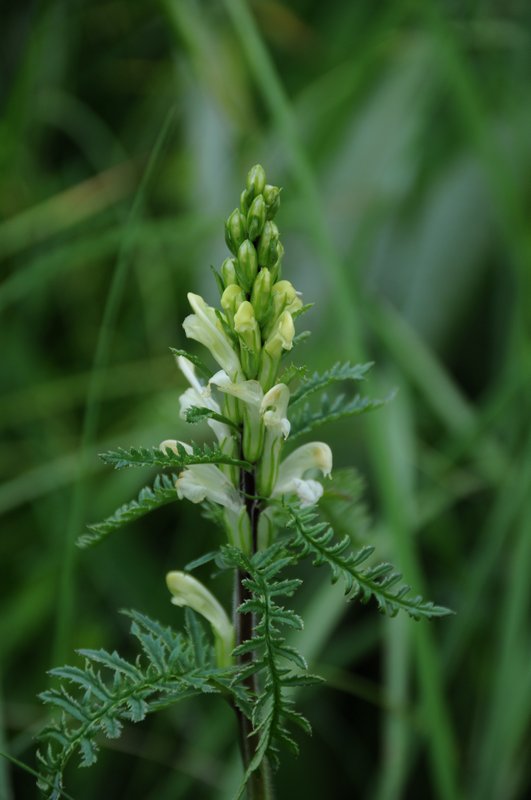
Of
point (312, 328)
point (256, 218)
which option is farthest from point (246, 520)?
point (312, 328)

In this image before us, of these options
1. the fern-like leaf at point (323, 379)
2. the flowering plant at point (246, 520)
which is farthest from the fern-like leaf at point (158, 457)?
the fern-like leaf at point (323, 379)

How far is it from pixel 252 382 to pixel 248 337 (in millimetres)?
33

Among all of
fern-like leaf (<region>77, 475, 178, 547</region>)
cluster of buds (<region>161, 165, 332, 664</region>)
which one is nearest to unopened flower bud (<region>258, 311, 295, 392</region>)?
cluster of buds (<region>161, 165, 332, 664</region>)

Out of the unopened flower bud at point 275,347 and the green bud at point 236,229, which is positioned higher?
the green bud at point 236,229

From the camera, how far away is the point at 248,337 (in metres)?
0.69

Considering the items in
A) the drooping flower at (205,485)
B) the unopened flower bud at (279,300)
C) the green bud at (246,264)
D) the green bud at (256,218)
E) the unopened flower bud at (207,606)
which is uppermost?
the green bud at (256,218)

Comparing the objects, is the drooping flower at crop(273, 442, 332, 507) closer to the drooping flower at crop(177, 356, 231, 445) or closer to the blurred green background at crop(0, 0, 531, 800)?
the drooping flower at crop(177, 356, 231, 445)

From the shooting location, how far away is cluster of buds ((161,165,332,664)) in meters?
0.68

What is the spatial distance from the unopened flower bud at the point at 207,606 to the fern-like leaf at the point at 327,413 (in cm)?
16

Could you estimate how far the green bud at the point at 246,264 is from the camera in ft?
2.21

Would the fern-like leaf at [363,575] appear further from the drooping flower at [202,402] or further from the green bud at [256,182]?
the green bud at [256,182]

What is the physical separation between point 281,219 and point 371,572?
1483 mm

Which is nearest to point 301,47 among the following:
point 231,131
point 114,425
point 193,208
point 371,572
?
point 231,131

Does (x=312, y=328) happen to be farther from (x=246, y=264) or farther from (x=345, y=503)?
(x=246, y=264)
